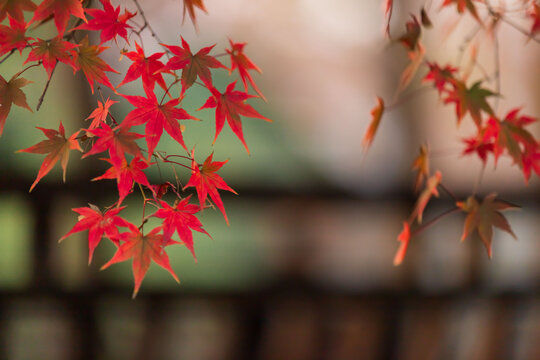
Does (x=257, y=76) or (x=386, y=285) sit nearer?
(x=386, y=285)

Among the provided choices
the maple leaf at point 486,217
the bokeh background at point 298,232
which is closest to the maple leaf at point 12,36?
the maple leaf at point 486,217

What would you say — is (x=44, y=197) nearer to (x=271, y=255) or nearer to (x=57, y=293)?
(x=57, y=293)

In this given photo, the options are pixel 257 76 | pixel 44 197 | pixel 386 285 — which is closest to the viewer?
pixel 44 197

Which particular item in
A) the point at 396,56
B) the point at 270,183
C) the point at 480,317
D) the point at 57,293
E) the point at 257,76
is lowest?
the point at 57,293

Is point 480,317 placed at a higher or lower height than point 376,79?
lower

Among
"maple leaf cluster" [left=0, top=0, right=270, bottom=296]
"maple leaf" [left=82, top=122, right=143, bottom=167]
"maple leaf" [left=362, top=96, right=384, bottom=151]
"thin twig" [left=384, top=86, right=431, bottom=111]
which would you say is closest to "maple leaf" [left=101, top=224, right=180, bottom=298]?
"maple leaf cluster" [left=0, top=0, right=270, bottom=296]

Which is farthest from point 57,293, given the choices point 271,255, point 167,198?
point 271,255
